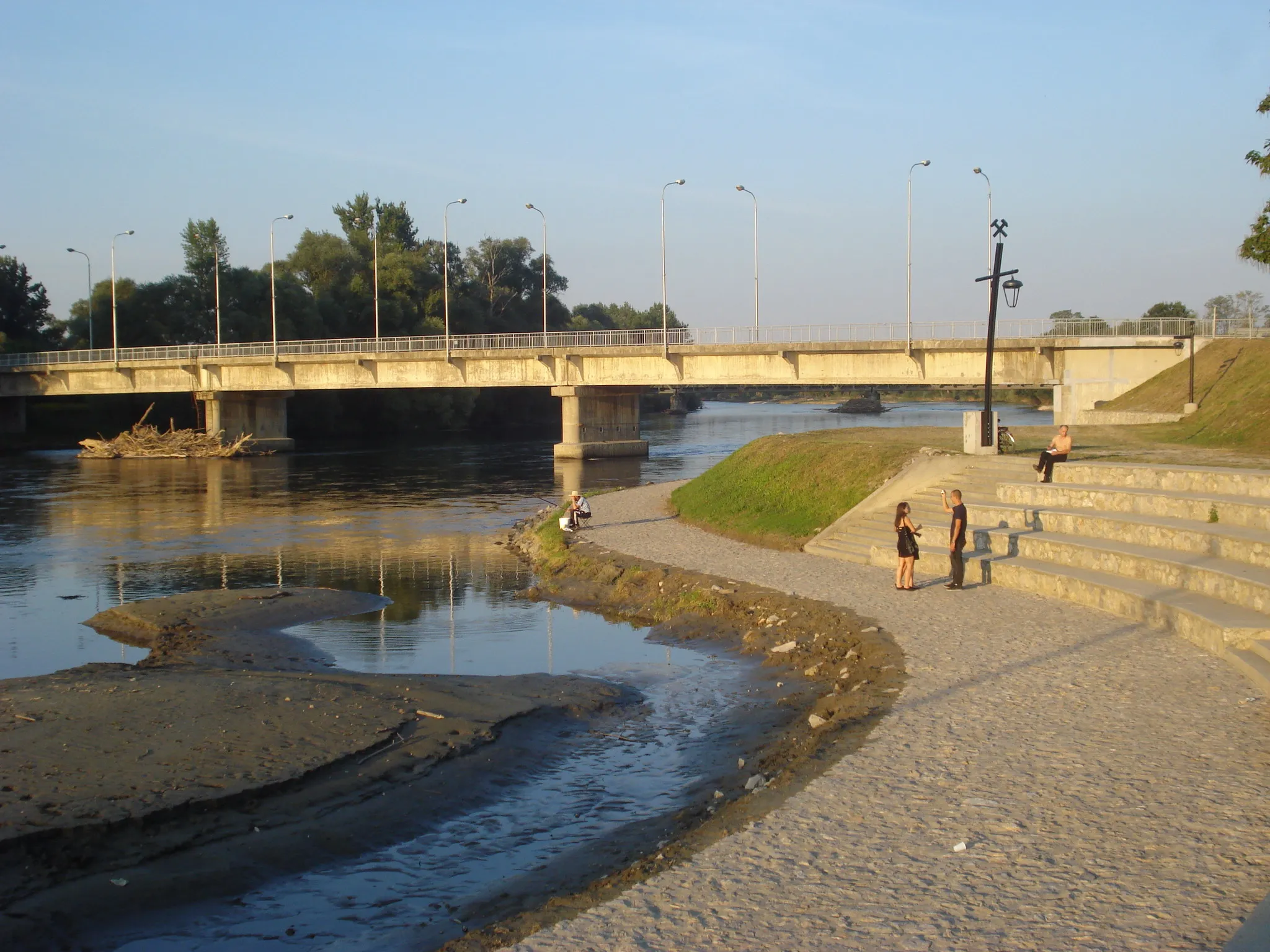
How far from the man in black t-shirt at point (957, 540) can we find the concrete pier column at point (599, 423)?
47.6m

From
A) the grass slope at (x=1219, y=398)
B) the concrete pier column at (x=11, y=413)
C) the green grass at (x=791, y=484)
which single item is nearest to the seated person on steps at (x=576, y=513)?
the green grass at (x=791, y=484)

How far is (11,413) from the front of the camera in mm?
86125

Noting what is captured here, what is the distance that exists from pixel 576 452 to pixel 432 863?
5620 centimetres

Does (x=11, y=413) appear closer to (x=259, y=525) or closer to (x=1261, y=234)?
(x=259, y=525)

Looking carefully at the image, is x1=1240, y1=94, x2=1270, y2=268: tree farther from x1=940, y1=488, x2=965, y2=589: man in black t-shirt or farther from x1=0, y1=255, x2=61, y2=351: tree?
x1=0, y1=255, x2=61, y2=351: tree

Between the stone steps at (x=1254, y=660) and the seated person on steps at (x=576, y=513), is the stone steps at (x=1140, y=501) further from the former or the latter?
the seated person on steps at (x=576, y=513)

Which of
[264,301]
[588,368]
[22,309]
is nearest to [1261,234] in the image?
[588,368]

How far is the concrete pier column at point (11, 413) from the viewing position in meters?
85.7

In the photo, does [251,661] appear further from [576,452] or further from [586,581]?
[576,452]

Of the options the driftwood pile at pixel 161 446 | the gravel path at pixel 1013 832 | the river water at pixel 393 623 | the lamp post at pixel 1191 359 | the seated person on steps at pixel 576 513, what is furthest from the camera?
the driftwood pile at pixel 161 446

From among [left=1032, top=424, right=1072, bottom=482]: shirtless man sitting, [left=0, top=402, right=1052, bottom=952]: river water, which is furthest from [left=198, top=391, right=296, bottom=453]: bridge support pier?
[left=1032, top=424, right=1072, bottom=482]: shirtless man sitting

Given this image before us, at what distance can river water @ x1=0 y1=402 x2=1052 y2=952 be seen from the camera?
8.62 meters

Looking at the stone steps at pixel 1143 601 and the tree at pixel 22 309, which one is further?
the tree at pixel 22 309

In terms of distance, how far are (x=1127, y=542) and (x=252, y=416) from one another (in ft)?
236
